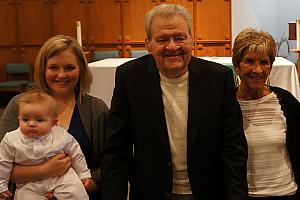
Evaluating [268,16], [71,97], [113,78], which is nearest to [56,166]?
[71,97]

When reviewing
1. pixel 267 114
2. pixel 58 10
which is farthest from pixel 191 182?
pixel 58 10

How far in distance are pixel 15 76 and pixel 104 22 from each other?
1956 millimetres

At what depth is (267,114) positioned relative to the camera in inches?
74.2

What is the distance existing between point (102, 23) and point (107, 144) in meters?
6.43

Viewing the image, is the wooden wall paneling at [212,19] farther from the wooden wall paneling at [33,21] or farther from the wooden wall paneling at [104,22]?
the wooden wall paneling at [33,21]

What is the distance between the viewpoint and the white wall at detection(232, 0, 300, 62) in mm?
7629

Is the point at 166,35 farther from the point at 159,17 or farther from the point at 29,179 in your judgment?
the point at 29,179

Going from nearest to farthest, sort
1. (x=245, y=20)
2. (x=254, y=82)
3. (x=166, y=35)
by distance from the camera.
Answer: (x=166, y=35)
(x=254, y=82)
(x=245, y=20)

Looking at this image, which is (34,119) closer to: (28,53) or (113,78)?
(113,78)

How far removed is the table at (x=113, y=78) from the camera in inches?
171

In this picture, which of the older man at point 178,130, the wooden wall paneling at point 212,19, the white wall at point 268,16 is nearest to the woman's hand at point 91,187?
the older man at point 178,130

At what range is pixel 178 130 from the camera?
5.49 feet

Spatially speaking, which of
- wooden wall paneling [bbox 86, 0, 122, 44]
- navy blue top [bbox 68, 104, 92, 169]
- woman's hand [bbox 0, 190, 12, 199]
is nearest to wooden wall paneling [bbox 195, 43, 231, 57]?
wooden wall paneling [bbox 86, 0, 122, 44]

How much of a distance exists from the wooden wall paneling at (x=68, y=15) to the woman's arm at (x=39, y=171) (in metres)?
6.42
